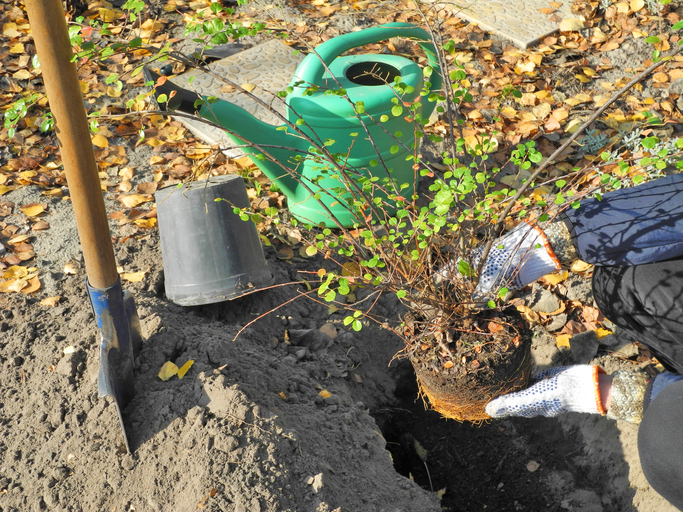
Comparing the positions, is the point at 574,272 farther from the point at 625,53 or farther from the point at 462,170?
the point at 625,53

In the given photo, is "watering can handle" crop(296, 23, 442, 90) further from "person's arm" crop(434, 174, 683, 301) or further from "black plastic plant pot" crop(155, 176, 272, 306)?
"person's arm" crop(434, 174, 683, 301)

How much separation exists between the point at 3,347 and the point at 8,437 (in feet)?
1.35

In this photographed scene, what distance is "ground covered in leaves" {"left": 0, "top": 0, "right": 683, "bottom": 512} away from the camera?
5.51 feet

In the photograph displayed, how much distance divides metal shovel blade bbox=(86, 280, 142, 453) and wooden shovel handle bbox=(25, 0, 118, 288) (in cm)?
5

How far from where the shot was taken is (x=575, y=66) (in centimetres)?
359

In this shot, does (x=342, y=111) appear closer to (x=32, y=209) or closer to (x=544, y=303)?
(x=544, y=303)

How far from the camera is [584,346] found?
2.38 metres

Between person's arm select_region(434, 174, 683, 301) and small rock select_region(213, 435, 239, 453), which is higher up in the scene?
person's arm select_region(434, 174, 683, 301)

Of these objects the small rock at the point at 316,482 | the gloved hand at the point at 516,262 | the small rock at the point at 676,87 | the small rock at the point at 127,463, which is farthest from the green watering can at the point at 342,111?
the small rock at the point at 676,87

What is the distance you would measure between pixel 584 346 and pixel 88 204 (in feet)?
6.55

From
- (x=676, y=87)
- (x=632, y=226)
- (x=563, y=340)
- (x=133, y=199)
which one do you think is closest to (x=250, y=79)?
(x=133, y=199)

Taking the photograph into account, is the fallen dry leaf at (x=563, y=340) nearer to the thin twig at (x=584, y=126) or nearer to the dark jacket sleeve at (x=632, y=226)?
→ the dark jacket sleeve at (x=632, y=226)

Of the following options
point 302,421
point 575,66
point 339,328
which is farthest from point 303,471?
point 575,66

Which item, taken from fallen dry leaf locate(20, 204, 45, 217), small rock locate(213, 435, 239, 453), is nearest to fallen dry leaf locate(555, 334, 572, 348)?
small rock locate(213, 435, 239, 453)
